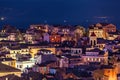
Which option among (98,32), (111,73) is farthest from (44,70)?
(98,32)

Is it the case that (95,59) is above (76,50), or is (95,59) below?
below

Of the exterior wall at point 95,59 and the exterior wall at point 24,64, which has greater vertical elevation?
the exterior wall at point 95,59

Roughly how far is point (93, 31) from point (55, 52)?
10457 mm

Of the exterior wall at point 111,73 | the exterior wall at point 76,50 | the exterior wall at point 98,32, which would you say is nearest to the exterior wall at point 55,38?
the exterior wall at point 98,32

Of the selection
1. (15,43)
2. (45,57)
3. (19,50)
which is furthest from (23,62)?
(15,43)

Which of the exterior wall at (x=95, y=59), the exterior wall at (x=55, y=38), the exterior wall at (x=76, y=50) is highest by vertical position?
the exterior wall at (x=55, y=38)

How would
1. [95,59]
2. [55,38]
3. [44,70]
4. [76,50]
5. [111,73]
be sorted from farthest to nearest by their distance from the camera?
[55,38]
[76,50]
[95,59]
[44,70]
[111,73]

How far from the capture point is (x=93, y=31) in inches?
2288

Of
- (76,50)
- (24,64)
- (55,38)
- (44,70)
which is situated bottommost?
(44,70)

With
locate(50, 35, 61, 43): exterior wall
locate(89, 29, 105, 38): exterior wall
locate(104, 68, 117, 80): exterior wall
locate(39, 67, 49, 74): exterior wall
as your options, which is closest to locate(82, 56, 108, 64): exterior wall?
locate(39, 67, 49, 74): exterior wall

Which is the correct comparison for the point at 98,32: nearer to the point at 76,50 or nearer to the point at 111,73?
the point at 76,50

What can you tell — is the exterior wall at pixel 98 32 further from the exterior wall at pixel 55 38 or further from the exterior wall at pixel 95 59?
the exterior wall at pixel 95 59

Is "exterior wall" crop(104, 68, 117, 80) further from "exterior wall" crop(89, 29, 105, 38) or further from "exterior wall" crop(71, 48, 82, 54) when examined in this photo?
"exterior wall" crop(89, 29, 105, 38)

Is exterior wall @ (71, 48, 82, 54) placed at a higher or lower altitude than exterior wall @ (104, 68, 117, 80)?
higher
